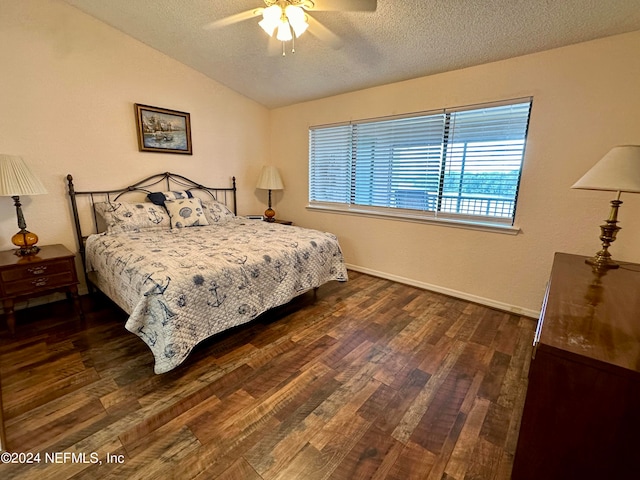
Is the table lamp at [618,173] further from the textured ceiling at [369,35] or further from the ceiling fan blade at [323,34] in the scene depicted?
the ceiling fan blade at [323,34]

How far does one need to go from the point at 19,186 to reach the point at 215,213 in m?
1.64

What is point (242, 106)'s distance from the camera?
4.06 metres

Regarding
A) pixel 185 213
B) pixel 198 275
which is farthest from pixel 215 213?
pixel 198 275

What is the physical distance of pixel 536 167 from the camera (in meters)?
2.46

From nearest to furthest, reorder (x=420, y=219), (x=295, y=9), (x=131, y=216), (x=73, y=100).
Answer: (x=295, y=9), (x=73, y=100), (x=131, y=216), (x=420, y=219)

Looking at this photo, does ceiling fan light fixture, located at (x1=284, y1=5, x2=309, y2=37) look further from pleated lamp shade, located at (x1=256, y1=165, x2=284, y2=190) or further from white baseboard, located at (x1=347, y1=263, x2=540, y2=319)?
white baseboard, located at (x1=347, y1=263, x2=540, y2=319)

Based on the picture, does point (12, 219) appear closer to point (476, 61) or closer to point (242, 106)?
point (242, 106)

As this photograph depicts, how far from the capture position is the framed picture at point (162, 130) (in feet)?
10.4

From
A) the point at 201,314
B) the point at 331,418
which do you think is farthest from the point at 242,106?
the point at 331,418

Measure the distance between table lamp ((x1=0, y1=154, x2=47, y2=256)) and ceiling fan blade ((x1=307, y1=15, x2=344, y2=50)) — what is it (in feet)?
8.19

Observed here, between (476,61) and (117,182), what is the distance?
3692 millimetres

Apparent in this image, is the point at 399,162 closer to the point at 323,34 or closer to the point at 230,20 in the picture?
the point at 323,34

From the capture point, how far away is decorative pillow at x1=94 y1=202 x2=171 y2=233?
9.14 feet

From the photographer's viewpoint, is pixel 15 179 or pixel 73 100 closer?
pixel 15 179
